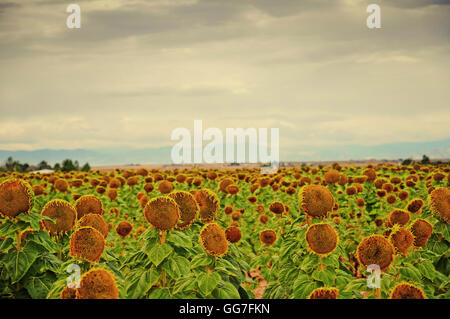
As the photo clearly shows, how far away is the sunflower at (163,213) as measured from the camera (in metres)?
3.39

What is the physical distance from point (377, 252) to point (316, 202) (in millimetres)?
1257

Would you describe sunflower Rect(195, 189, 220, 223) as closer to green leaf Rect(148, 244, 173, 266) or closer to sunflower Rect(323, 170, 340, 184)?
green leaf Rect(148, 244, 173, 266)

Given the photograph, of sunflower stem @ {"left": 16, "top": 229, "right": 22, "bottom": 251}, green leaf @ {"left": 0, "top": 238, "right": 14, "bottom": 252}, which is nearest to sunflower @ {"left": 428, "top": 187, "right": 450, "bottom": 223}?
sunflower stem @ {"left": 16, "top": 229, "right": 22, "bottom": 251}

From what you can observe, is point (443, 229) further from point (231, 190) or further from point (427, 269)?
point (231, 190)

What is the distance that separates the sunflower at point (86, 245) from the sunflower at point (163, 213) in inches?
17.8

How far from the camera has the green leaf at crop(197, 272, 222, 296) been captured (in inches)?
127

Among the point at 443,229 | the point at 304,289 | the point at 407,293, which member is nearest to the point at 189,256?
the point at 304,289
